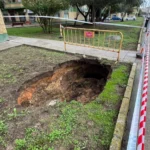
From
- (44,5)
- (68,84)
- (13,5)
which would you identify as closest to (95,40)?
(44,5)

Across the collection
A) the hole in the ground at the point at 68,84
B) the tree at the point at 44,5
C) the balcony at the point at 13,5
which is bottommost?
the hole in the ground at the point at 68,84

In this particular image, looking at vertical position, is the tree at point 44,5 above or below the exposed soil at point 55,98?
above

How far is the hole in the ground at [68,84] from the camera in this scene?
13.2 feet

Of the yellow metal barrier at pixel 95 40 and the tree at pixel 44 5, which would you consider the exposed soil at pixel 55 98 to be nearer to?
the yellow metal barrier at pixel 95 40

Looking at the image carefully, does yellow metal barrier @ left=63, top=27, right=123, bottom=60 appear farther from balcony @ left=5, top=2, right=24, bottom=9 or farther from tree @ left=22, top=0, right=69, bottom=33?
balcony @ left=5, top=2, right=24, bottom=9

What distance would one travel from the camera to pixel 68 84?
202 inches

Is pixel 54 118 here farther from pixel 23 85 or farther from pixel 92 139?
pixel 23 85

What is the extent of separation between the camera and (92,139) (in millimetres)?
2348

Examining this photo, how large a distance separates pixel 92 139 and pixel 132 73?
310 cm

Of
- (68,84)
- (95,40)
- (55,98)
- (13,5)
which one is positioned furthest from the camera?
(13,5)

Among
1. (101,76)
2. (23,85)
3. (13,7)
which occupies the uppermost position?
(13,7)

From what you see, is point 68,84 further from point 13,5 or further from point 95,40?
point 13,5

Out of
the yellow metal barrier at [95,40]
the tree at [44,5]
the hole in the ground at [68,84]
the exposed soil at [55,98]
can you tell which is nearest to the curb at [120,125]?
the exposed soil at [55,98]

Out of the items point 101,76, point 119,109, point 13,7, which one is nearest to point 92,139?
point 119,109
